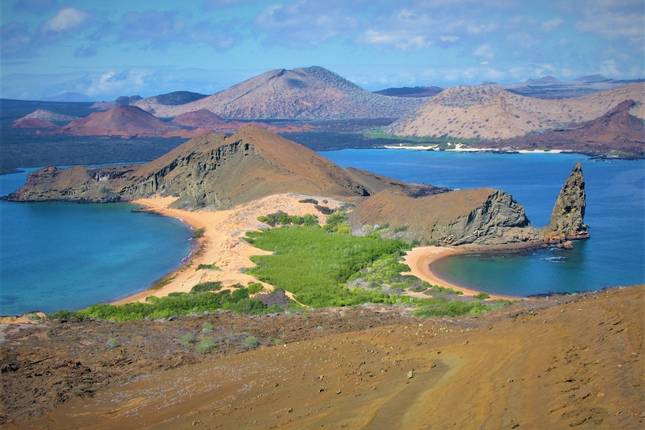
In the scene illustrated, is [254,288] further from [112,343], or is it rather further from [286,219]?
[286,219]

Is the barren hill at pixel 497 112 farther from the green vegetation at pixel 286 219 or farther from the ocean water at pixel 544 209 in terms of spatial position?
the green vegetation at pixel 286 219

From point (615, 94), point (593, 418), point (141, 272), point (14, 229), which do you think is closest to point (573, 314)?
point (593, 418)

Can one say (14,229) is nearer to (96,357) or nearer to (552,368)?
(96,357)

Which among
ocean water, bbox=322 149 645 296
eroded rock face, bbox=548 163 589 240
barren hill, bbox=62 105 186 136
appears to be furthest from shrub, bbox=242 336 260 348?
barren hill, bbox=62 105 186 136

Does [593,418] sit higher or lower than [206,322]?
higher

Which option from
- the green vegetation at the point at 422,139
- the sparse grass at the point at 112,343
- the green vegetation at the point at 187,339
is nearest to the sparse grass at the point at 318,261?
the green vegetation at the point at 187,339

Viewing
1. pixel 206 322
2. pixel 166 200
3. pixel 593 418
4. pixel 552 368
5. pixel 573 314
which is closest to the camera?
pixel 593 418

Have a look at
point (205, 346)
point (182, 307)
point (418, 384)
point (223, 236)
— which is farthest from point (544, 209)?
point (418, 384)
